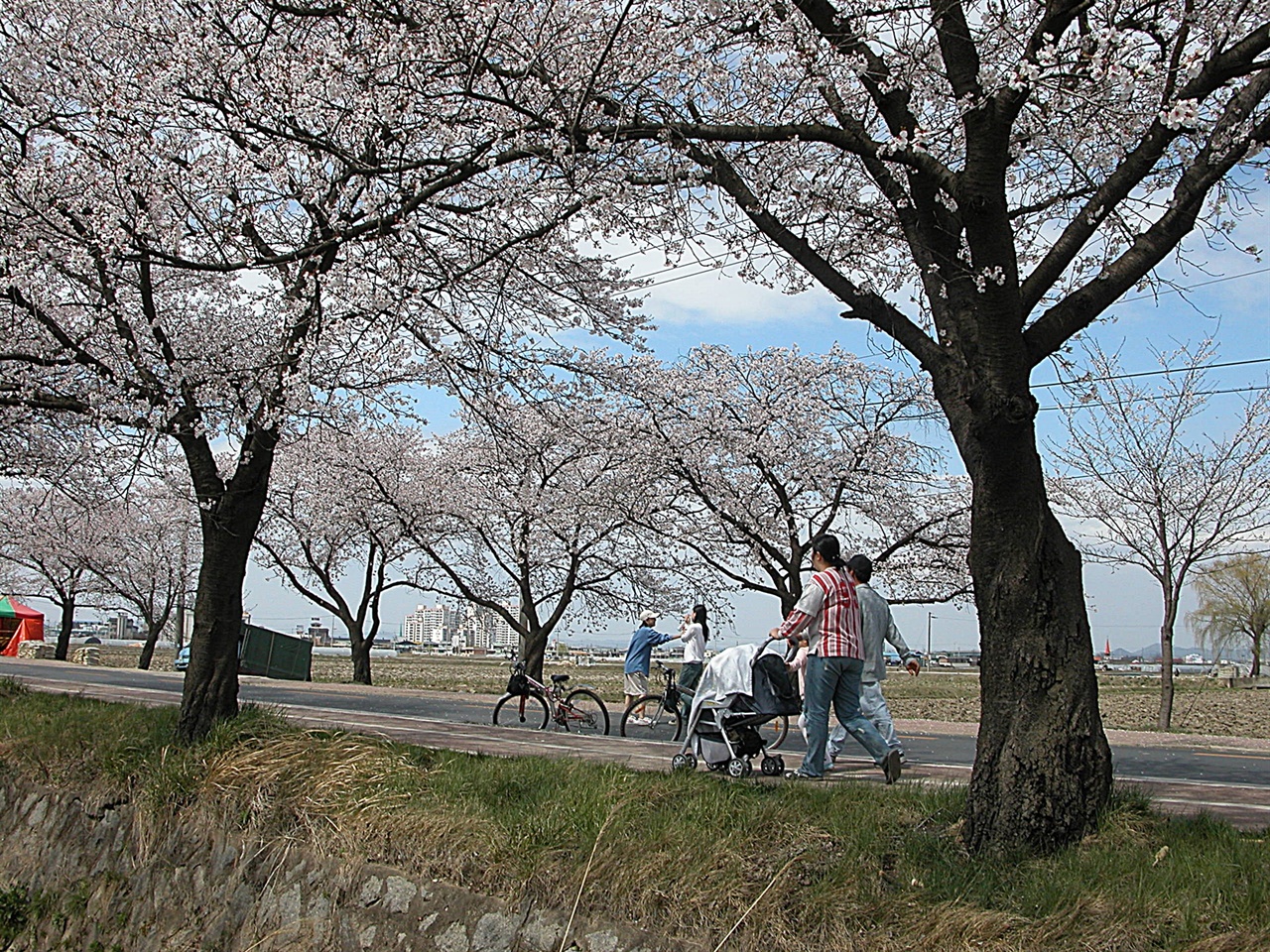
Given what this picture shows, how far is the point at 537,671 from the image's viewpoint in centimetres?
2856

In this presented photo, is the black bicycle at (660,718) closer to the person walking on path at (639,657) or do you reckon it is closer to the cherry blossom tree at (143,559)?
the person walking on path at (639,657)

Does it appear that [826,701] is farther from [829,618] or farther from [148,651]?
[148,651]

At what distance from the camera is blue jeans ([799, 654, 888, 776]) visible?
8195 millimetres

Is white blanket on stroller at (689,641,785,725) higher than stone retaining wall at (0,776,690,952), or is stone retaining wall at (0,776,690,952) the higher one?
white blanket on stroller at (689,641,785,725)

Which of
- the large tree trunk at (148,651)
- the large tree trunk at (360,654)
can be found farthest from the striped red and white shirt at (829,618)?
the large tree trunk at (148,651)

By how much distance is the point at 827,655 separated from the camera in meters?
8.22

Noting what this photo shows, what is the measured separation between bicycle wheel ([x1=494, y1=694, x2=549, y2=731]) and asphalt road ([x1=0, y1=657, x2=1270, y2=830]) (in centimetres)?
36

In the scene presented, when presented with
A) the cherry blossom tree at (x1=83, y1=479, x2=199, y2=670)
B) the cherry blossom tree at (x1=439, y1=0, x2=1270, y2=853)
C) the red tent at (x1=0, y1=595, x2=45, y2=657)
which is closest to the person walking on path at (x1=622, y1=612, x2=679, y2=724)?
the cherry blossom tree at (x1=439, y1=0, x2=1270, y2=853)

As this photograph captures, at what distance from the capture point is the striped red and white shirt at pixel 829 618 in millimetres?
8219

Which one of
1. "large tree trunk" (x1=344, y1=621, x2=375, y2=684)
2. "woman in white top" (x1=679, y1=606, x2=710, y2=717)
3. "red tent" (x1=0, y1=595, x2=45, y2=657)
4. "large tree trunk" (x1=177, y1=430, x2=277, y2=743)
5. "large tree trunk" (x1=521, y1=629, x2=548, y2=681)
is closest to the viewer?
"large tree trunk" (x1=177, y1=430, x2=277, y2=743)

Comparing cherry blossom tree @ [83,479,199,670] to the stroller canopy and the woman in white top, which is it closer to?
the woman in white top

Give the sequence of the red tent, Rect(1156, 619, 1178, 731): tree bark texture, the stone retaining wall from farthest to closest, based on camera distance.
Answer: the red tent → Rect(1156, 619, 1178, 731): tree bark texture → the stone retaining wall

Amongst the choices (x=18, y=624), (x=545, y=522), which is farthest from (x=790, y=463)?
(x=18, y=624)

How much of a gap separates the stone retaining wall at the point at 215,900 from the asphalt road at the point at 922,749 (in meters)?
2.86
